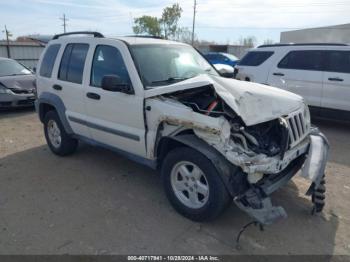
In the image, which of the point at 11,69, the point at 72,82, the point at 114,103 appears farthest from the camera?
the point at 11,69

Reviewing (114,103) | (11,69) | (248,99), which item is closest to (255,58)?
(114,103)

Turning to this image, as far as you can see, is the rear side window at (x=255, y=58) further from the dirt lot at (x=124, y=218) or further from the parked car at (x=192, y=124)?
the parked car at (x=192, y=124)

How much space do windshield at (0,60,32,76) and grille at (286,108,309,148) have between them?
9.05 meters

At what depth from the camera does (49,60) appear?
5.33 meters

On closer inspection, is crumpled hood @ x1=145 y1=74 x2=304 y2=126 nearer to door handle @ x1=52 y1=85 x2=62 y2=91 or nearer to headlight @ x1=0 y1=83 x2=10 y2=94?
door handle @ x1=52 y1=85 x2=62 y2=91

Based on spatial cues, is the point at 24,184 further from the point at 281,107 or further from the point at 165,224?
the point at 281,107

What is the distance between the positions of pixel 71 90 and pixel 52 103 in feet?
2.04

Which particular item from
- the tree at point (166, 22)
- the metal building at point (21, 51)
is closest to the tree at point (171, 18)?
the tree at point (166, 22)

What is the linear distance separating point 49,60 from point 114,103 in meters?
2.01

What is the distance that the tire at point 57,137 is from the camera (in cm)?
529

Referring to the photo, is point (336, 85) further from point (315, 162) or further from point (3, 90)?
point (3, 90)

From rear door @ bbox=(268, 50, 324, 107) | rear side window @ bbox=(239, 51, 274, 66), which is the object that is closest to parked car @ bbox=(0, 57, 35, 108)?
rear side window @ bbox=(239, 51, 274, 66)

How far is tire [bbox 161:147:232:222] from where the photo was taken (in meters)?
3.14

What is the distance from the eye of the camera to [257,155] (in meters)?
3.03
